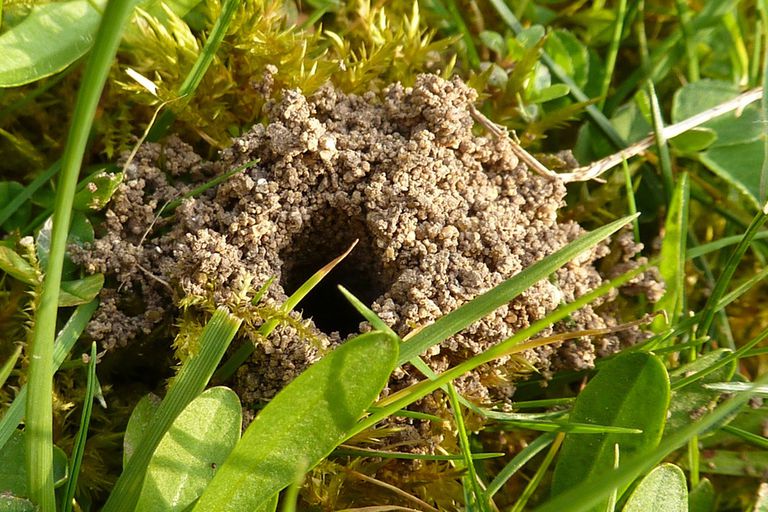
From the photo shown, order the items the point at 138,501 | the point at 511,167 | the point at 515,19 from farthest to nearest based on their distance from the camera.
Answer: the point at 515,19
the point at 511,167
the point at 138,501

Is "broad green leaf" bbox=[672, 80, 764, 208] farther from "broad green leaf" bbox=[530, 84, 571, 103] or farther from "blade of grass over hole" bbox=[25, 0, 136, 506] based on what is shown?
"blade of grass over hole" bbox=[25, 0, 136, 506]

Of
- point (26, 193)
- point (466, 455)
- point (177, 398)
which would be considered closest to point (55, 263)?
point (177, 398)

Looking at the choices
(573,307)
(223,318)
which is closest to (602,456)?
(573,307)

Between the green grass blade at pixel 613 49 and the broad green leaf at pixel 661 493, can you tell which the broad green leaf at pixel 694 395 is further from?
the green grass blade at pixel 613 49

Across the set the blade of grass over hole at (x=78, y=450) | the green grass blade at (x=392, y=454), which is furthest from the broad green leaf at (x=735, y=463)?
the blade of grass over hole at (x=78, y=450)

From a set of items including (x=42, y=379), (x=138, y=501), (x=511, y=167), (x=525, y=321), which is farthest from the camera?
(x=511, y=167)

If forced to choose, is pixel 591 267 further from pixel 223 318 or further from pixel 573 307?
pixel 223 318

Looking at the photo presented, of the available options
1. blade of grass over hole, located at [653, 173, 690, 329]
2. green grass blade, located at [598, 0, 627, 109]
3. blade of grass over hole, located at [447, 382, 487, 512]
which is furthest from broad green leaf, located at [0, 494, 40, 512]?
green grass blade, located at [598, 0, 627, 109]

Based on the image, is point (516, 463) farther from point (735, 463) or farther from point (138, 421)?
point (138, 421)
